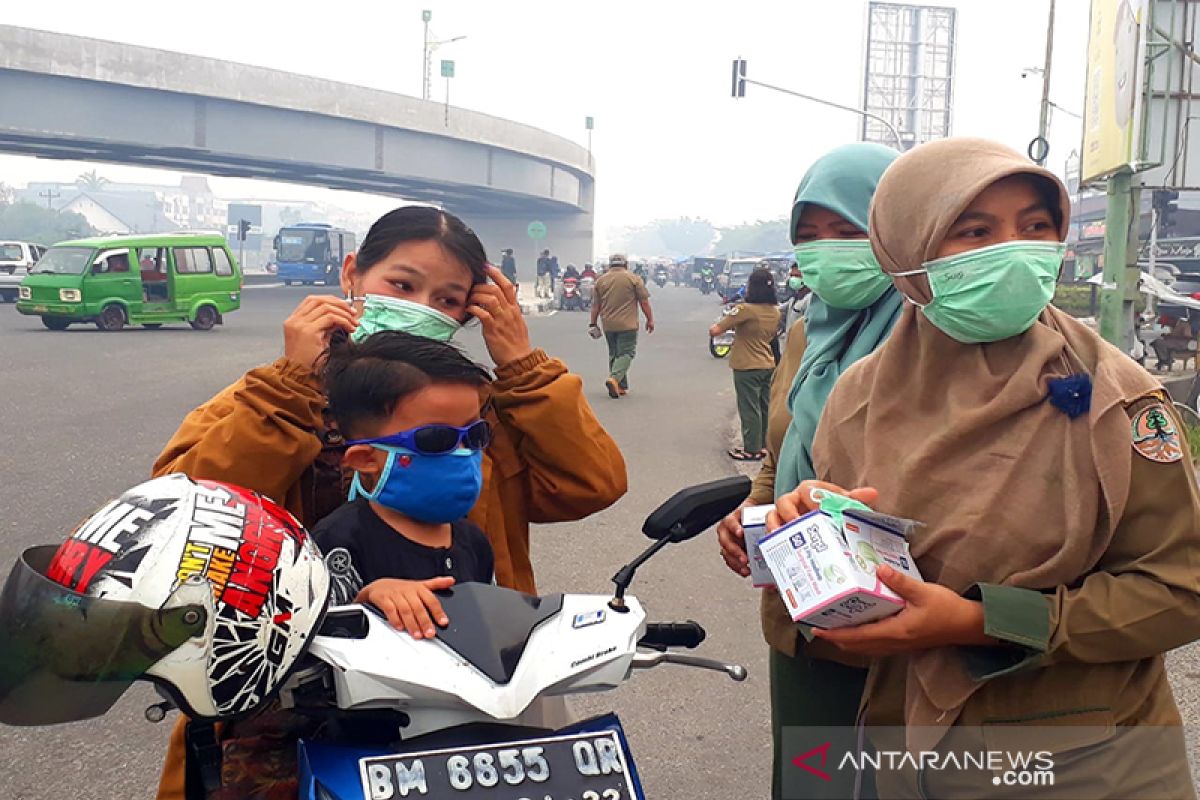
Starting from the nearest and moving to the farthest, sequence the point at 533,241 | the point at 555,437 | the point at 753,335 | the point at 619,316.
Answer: the point at 555,437, the point at 753,335, the point at 619,316, the point at 533,241

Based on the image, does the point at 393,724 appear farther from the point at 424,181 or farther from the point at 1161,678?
the point at 424,181

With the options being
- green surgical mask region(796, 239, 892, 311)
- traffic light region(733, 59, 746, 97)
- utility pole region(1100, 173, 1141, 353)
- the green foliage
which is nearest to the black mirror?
green surgical mask region(796, 239, 892, 311)

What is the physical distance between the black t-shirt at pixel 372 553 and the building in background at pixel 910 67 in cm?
7552

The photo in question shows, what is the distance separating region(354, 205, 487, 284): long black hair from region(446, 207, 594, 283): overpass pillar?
56.8 m

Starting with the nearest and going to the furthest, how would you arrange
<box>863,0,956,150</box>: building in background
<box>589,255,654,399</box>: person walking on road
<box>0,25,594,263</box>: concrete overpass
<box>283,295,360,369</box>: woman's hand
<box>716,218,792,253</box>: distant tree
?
<box>283,295,360,369</box>: woman's hand → <box>589,255,654,399</box>: person walking on road → <box>0,25,594,263</box>: concrete overpass → <box>863,0,956,150</box>: building in background → <box>716,218,792,253</box>: distant tree

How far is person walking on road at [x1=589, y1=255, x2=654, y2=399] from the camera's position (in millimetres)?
12891

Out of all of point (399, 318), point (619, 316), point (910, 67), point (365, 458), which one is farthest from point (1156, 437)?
point (910, 67)

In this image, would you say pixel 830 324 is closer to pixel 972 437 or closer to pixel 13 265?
→ pixel 972 437

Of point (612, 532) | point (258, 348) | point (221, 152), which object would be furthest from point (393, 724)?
point (221, 152)

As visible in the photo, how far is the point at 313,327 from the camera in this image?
208 centimetres

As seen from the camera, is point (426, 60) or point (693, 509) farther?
point (426, 60)

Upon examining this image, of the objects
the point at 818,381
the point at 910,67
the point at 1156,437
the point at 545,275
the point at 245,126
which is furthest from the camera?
the point at 910,67

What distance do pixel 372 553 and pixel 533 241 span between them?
58.0 meters

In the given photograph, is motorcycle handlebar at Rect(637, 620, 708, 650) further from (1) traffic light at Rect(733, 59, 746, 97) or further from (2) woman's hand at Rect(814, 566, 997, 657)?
(1) traffic light at Rect(733, 59, 746, 97)
